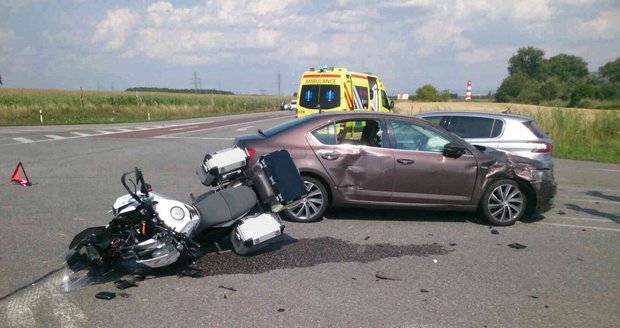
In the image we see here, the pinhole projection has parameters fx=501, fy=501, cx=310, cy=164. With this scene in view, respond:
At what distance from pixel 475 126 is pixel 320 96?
6631mm

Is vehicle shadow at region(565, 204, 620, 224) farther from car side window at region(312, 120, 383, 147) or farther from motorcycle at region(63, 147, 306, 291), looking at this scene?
motorcycle at region(63, 147, 306, 291)

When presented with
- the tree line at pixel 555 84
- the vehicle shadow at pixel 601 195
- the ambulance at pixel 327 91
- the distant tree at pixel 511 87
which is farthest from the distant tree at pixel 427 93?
the vehicle shadow at pixel 601 195

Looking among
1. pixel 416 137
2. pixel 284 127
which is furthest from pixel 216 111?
pixel 416 137

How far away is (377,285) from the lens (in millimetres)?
4762

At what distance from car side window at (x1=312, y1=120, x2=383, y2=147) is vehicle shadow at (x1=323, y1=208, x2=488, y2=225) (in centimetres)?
113

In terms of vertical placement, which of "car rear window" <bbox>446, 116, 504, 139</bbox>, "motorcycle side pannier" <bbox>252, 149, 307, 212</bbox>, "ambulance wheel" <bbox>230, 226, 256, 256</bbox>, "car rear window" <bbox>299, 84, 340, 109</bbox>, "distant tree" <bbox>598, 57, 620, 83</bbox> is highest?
"distant tree" <bbox>598, 57, 620, 83</bbox>

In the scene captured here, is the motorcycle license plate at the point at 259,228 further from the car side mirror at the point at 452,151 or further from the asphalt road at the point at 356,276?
the car side mirror at the point at 452,151

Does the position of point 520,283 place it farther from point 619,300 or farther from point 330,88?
point 330,88

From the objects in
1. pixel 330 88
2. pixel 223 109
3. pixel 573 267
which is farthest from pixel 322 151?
pixel 223 109

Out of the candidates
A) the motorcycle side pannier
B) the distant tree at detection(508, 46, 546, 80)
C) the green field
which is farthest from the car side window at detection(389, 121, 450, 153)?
the distant tree at detection(508, 46, 546, 80)

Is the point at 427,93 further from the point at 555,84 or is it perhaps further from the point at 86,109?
the point at 86,109

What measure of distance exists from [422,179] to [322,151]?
56.5 inches

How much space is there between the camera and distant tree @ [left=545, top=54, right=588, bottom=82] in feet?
299

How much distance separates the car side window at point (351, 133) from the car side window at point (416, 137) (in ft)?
0.84
